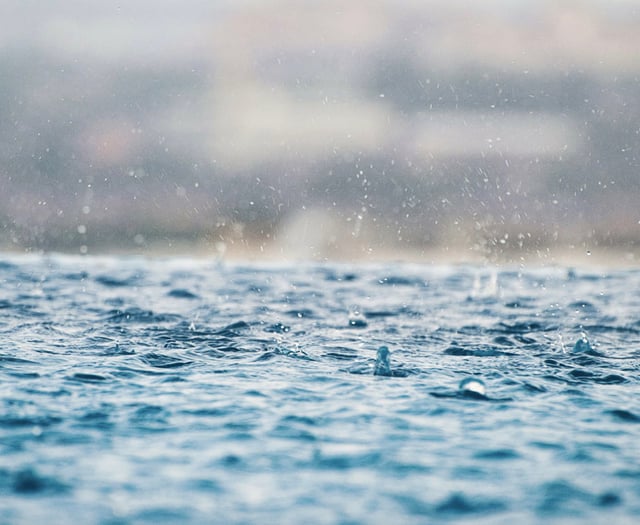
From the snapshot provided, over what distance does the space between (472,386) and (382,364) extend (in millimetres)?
2287

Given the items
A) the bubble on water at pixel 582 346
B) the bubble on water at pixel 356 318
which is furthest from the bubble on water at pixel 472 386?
the bubble on water at pixel 356 318

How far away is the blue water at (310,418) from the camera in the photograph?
8.12m

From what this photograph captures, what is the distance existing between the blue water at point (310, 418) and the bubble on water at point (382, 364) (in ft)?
0.59

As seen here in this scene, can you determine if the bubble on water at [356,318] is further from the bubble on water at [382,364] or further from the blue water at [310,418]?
the bubble on water at [382,364]

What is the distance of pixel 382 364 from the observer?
50.3 feet

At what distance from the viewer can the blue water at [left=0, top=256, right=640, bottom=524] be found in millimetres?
8117

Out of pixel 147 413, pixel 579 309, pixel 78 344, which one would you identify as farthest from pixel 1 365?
pixel 579 309

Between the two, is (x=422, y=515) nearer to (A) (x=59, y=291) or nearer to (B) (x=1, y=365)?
(B) (x=1, y=365)

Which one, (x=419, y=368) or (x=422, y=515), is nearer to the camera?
(x=422, y=515)

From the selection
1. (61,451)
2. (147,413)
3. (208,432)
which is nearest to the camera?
(61,451)

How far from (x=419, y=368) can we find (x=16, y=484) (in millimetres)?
8436

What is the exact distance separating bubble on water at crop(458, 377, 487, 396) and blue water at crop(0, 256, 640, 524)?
9 centimetres

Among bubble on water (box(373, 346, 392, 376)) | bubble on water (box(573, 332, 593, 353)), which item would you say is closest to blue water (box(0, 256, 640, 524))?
bubble on water (box(573, 332, 593, 353))

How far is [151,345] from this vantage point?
57.6ft
